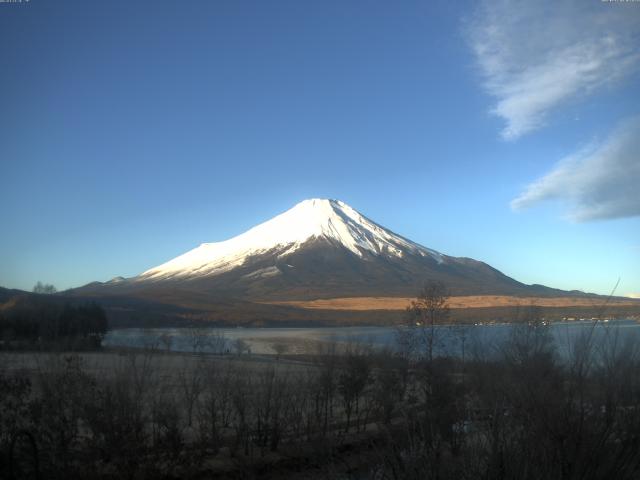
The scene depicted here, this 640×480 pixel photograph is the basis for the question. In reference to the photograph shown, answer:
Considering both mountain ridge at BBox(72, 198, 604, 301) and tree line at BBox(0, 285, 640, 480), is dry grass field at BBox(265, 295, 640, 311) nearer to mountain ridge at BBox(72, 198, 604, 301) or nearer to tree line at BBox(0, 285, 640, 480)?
mountain ridge at BBox(72, 198, 604, 301)

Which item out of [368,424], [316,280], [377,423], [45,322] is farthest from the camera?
[316,280]

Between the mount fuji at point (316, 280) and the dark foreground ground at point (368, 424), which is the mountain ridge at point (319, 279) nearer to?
the mount fuji at point (316, 280)

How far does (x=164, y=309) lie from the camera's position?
323 ft

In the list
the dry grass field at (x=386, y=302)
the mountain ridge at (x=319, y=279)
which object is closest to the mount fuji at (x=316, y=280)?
the mountain ridge at (x=319, y=279)

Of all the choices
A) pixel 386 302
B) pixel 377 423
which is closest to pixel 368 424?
pixel 377 423

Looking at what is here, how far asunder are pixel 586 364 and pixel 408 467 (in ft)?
9.53

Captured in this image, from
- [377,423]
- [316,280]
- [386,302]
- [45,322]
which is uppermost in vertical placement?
[316,280]

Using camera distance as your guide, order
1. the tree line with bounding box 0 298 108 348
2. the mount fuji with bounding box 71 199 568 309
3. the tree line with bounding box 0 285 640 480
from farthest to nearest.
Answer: the mount fuji with bounding box 71 199 568 309 < the tree line with bounding box 0 298 108 348 < the tree line with bounding box 0 285 640 480

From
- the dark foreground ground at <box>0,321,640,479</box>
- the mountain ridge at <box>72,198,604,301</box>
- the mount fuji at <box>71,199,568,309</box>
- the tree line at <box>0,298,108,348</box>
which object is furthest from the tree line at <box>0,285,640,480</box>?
the mountain ridge at <box>72,198,604,301</box>

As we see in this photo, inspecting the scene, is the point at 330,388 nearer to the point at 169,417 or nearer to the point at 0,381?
the point at 169,417

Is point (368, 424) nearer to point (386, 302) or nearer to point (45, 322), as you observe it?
point (45, 322)

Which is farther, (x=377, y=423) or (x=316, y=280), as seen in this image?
(x=316, y=280)

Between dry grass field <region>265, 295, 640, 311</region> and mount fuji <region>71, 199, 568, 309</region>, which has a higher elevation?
mount fuji <region>71, 199, 568, 309</region>

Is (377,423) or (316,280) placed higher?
(316,280)
